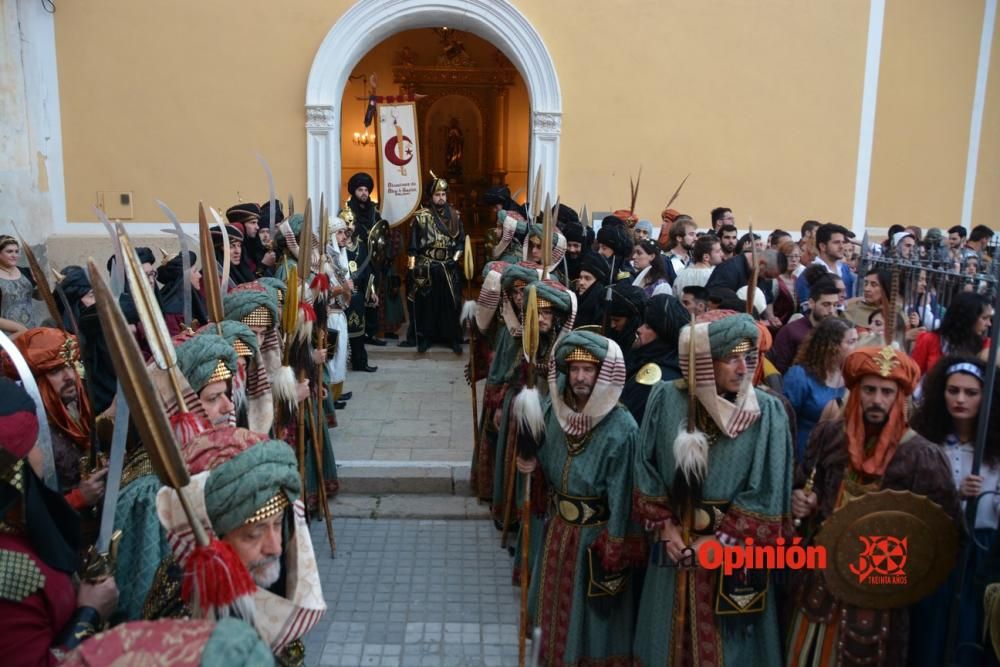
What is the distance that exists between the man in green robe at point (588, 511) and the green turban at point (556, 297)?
110 cm

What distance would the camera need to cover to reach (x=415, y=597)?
495cm

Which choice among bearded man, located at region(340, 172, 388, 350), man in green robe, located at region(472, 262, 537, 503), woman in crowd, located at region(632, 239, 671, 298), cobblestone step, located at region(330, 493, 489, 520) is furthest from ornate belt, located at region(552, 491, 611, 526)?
bearded man, located at region(340, 172, 388, 350)

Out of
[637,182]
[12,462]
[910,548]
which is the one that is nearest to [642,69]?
[637,182]

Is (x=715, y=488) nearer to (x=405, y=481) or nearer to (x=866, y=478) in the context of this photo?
(x=866, y=478)

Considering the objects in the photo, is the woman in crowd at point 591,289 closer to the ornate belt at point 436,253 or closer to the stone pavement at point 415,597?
the stone pavement at point 415,597

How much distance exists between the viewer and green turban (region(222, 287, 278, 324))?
4.53 m

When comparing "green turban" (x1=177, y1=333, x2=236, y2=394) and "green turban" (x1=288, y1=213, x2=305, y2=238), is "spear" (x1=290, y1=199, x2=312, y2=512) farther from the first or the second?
"green turban" (x1=288, y1=213, x2=305, y2=238)

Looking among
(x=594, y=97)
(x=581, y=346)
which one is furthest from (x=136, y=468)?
(x=594, y=97)

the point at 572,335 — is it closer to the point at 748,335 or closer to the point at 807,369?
the point at 748,335

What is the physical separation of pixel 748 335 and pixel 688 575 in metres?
1.06

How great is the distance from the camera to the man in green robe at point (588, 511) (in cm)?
362

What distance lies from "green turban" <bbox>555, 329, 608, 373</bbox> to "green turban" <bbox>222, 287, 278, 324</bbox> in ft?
6.06

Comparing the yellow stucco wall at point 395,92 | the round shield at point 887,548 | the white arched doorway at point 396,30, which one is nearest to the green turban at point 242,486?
the round shield at point 887,548

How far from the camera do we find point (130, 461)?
3.13 m
